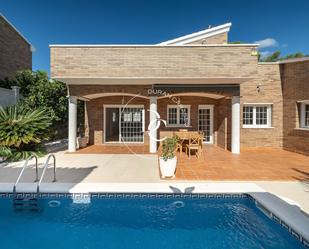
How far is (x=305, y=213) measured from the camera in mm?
5180

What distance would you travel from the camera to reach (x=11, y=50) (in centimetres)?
2077

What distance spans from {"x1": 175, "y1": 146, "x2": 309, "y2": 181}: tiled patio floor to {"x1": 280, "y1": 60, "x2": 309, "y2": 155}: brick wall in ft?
5.20

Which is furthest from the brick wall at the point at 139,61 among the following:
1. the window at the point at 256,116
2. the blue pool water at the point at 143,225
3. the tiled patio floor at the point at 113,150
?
the blue pool water at the point at 143,225

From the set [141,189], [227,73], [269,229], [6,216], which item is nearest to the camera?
[269,229]

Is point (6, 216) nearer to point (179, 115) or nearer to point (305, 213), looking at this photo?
point (305, 213)

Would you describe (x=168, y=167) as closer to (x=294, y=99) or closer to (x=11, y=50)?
(x=294, y=99)

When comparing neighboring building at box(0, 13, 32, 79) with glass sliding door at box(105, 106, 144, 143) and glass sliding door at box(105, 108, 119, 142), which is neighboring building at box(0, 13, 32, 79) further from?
glass sliding door at box(105, 106, 144, 143)

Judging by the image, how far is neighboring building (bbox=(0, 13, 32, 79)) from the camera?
758 inches

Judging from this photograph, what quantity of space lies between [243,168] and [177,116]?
27.5 feet

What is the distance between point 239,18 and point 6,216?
23806mm

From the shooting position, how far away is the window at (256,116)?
51.9 ft

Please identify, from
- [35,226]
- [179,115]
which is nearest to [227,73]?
[179,115]

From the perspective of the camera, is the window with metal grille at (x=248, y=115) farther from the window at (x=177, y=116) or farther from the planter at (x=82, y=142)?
the planter at (x=82, y=142)

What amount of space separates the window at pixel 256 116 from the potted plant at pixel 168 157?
32.2 ft
